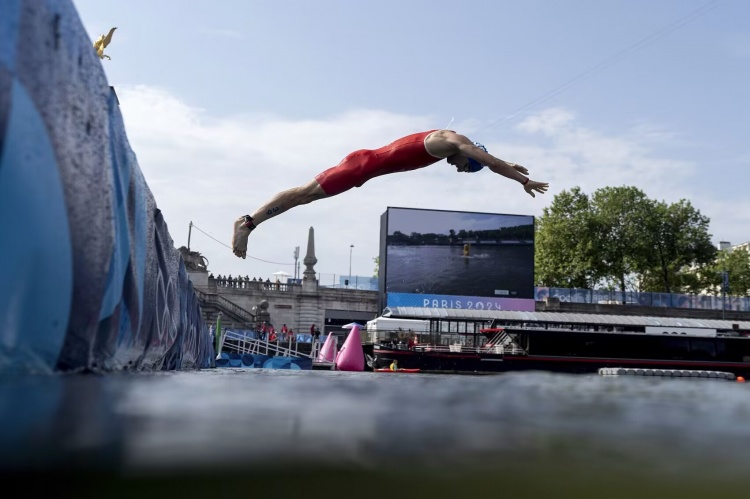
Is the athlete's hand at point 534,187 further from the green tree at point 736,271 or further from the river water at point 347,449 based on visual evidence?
the green tree at point 736,271

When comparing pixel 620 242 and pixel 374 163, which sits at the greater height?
pixel 620 242

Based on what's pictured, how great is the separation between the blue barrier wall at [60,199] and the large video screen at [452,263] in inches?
1358

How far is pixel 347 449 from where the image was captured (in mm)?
1120

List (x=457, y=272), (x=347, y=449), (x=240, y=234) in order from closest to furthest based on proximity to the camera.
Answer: (x=347, y=449)
(x=240, y=234)
(x=457, y=272)

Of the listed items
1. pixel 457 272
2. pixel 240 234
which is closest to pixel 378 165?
pixel 240 234

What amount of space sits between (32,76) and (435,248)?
120ft

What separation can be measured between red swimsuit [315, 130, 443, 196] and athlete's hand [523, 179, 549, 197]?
90 centimetres

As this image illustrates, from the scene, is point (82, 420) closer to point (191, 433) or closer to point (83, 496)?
point (191, 433)

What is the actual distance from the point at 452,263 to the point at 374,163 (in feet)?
110

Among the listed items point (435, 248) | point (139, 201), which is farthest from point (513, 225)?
point (139, 201)

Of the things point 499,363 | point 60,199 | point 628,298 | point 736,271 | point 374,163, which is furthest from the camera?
point 736,271

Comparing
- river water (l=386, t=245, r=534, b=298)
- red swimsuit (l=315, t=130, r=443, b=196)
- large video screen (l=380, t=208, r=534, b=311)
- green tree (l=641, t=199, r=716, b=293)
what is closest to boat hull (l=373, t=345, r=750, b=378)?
large video screen (l=380, t=208, r=534, b=311)

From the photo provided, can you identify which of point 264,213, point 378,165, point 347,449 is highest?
point 378,165

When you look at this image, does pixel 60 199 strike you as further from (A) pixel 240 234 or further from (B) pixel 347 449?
(A) pixel 240 234
